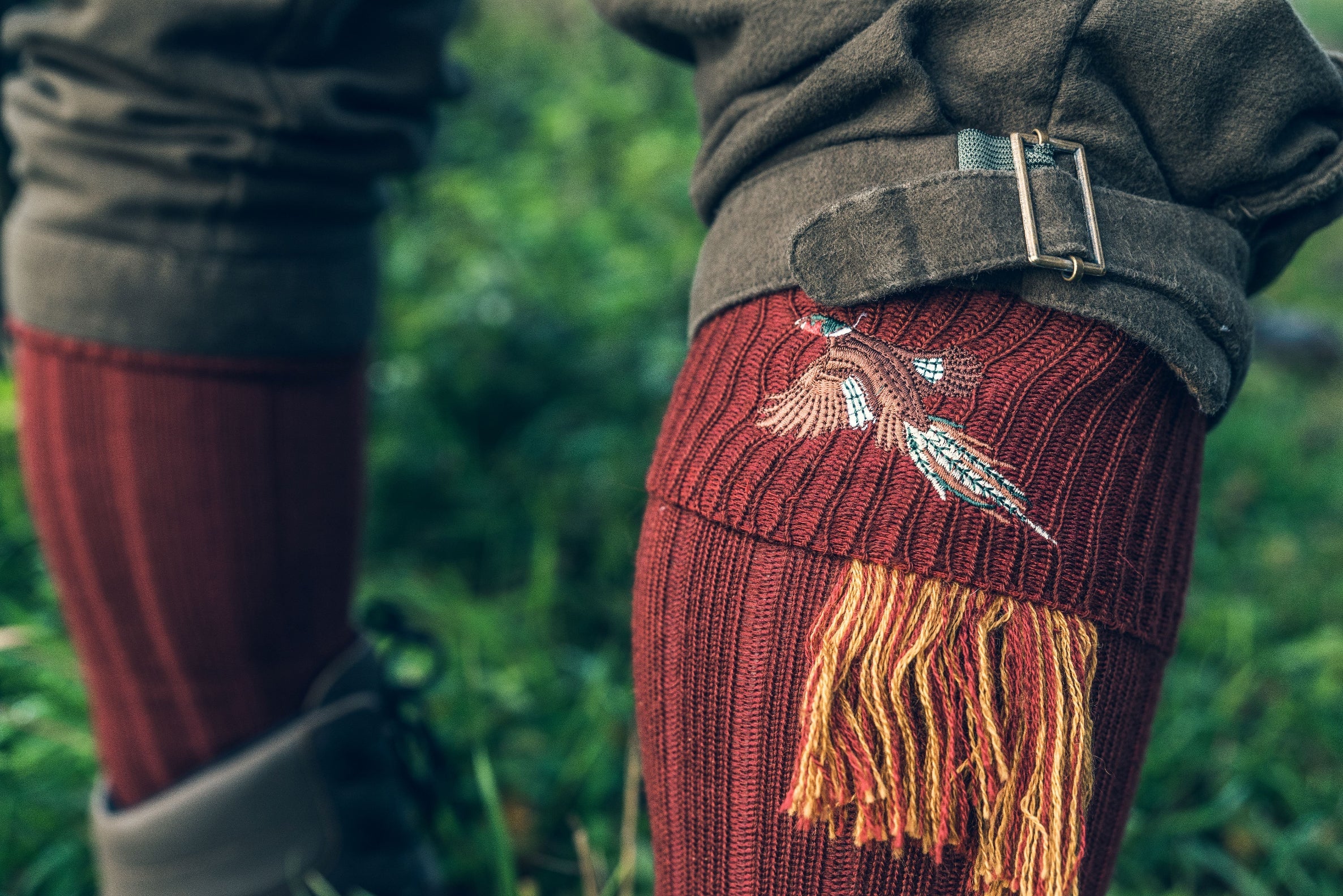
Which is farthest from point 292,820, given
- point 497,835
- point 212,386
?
point 212,386

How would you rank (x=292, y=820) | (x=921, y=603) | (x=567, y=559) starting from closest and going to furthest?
(x=921, y=603), (x=292, y=820), (x=567, y=559)

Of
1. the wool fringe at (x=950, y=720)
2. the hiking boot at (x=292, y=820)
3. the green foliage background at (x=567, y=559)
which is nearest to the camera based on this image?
the wool fringe at (x=950, y=720)

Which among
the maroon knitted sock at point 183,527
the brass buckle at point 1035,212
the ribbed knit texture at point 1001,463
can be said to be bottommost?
the maroon knitted sock at point 183,527

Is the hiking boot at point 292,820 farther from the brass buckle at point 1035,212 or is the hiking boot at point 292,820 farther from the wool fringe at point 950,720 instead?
the brass buckle at point 1035,212

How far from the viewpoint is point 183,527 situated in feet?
3.09

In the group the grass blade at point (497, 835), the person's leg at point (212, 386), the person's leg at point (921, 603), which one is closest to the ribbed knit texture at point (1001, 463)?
the person's leg at point (921, 603)

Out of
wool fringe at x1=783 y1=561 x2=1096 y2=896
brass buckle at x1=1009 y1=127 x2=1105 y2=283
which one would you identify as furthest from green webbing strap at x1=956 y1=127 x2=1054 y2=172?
wool fringe at x1=783 y1=561 x2=1096 y2=896

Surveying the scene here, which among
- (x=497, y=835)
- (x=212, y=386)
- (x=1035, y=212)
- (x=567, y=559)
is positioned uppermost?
(x=1035, y=212)

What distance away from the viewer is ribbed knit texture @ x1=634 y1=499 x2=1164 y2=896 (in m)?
0.60

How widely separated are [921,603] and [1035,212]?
0.74 ft

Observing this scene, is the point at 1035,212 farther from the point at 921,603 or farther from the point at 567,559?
the point at 567,559

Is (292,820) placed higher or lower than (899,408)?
lower

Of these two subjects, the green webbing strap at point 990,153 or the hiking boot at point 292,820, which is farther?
the hiking boot at point 292,820

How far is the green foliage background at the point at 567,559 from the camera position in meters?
1.31
